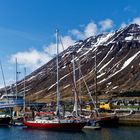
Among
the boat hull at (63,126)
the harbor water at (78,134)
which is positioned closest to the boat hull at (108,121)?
the harbor water at (78,134)

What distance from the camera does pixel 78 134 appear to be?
6144 cm

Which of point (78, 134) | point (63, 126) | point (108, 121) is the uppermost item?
point (108, 121)

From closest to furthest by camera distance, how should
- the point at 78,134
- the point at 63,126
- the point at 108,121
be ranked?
the point at 78,134 → the point at 63,126 → the point at 108,121

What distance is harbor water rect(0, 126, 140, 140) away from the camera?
5806cm

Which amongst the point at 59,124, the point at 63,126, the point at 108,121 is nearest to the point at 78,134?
the point at 63,126

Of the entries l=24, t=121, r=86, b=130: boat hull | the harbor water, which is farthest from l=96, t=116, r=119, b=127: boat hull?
l=24, t=121, r=86, b=130: boat hull

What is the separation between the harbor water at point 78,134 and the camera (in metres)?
58.1

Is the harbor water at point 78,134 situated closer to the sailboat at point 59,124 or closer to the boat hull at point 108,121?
the sailboat at point 59,124

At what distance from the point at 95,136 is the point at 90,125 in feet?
31.4

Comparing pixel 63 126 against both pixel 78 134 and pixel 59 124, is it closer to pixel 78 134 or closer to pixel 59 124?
pixel 59 124

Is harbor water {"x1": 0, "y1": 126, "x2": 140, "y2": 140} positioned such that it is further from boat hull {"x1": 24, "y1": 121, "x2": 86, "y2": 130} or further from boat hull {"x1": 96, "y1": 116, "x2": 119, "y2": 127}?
boat hull {"x1": 96, "y1": 116, "x2": 119, "y2": 127}

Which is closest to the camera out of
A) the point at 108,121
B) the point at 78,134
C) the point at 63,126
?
the point at 78,134

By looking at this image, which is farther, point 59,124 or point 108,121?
point 108,121

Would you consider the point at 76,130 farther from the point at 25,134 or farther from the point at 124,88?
the point at 124,88
